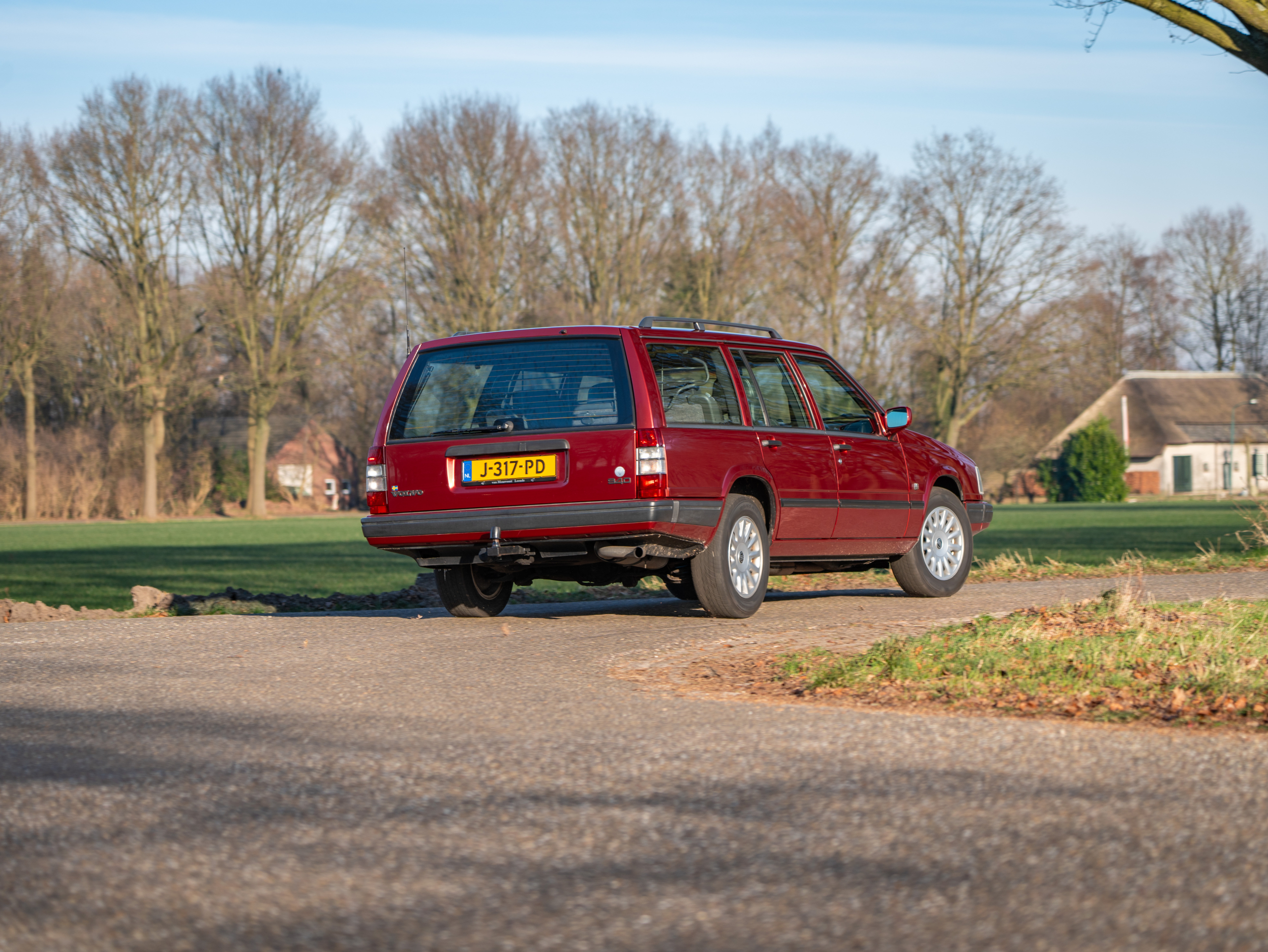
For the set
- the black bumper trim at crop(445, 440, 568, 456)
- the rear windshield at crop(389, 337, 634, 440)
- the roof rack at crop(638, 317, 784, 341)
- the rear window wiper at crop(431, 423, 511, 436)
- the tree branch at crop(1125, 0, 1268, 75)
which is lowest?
the black bumper trim at crop(445, 440, 568, 456)

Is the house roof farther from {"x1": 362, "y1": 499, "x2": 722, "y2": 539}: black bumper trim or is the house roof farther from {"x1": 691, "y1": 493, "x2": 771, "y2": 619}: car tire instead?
{"x1": 362, "y1": 499, "x2": 722, "y2": 539}: black bumper trim

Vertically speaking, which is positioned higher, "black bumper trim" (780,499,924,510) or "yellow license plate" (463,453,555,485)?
"yellow license plate" (463,453,555,485)

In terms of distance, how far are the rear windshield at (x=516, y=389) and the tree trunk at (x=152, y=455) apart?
151 ft

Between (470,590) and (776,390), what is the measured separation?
8.40 ft

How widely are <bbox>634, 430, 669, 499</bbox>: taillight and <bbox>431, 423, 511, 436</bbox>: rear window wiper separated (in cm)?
89

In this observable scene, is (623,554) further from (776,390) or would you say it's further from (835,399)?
(835,399)

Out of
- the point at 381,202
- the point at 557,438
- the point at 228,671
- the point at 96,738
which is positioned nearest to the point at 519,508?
the point at 557,438

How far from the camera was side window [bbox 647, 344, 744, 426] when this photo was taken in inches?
352

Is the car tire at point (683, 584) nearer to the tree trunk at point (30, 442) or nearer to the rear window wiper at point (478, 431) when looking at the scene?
the rear window wiper at point (478, 431)

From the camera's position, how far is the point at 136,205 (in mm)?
49125

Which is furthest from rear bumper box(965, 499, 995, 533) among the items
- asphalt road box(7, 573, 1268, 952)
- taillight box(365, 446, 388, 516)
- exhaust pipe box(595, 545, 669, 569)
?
asphalt road box(7, 573, 1268, 952)

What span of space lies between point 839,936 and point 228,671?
4849 mm

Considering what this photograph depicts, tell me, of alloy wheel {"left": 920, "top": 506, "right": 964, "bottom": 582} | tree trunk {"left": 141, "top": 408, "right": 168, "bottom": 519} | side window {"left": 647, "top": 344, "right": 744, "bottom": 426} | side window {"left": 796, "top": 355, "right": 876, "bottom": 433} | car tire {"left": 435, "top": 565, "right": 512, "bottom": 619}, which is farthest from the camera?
tree trunk {"left": 141, "top": 408, "right": 168, "bottom": 519}

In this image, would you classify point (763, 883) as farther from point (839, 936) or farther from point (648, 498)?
point (648, 498)
